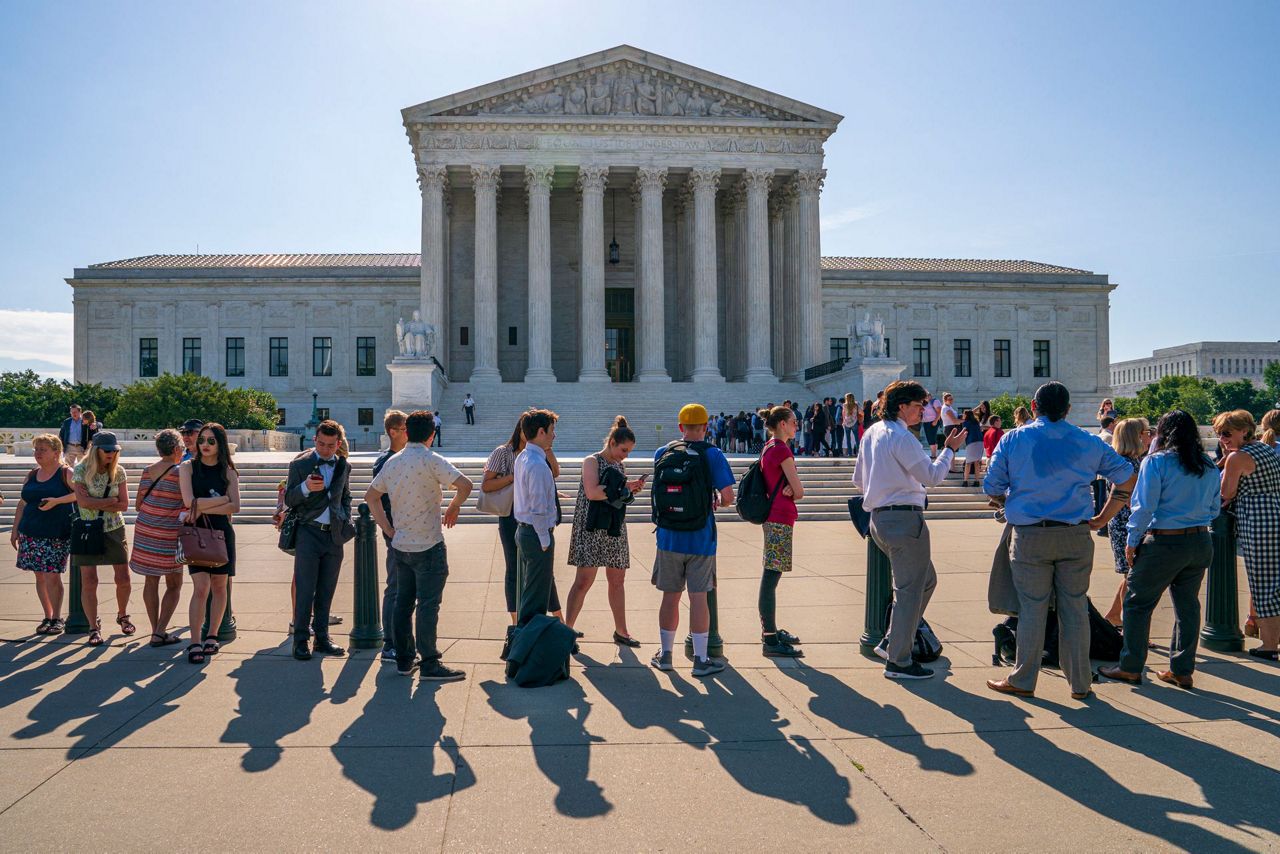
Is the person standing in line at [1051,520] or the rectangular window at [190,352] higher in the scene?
the rectangular window at [190,352]

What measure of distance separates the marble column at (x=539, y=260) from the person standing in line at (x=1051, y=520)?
3771 cm

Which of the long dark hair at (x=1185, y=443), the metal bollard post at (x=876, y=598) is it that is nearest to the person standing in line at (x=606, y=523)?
the metal bollard post at (x=876, y=598)

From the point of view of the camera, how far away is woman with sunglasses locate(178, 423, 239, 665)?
7715 mm

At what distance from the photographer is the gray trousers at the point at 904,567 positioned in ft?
22.5

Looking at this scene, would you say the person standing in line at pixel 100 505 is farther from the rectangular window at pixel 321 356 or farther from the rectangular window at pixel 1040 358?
the rectangular window at pixel 1040 358

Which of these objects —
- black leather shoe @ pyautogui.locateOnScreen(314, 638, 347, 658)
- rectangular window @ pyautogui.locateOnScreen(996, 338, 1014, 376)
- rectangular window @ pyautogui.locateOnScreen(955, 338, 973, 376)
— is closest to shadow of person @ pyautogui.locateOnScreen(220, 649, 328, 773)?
black leather shoe @ pyautogui.locateOnScreen(314, 638, 347, 658)

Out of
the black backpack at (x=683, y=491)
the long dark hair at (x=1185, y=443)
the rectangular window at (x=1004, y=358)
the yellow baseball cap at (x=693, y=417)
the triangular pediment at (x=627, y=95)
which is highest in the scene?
the triangular pediment at (x=627, y=95)

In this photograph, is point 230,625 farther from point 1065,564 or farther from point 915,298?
point 915,298

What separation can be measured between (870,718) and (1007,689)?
1.27 m

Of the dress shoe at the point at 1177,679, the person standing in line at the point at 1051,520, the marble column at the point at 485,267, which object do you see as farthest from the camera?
the marble column at the point at 485,267

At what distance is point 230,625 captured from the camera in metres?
8.44

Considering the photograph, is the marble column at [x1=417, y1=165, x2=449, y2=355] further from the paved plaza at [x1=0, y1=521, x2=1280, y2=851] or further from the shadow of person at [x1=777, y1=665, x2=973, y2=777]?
the shadow of person at [x1=777, y1=665, x2=973, y2=777]

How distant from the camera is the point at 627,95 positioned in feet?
147

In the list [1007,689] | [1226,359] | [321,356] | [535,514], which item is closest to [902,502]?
[1007,689]
